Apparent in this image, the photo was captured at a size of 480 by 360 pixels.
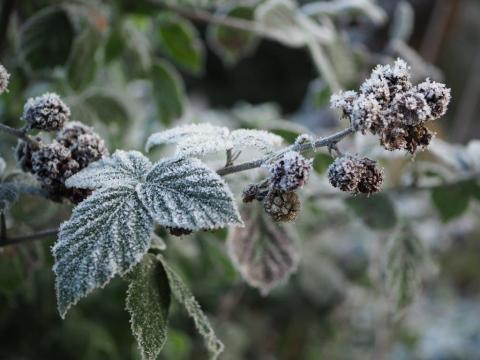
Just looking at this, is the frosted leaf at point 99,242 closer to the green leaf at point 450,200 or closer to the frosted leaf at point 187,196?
the frosted leaf at point 187,196

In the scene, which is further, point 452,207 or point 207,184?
point 452,207

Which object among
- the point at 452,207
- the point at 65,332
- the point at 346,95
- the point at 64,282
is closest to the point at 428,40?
the point at 452,207

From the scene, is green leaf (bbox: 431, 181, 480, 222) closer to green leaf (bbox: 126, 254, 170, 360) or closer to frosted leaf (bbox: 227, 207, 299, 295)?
frosted leaf (bbox: 227, 207, 299, 295)

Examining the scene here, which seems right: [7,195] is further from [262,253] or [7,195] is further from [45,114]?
[262,253]

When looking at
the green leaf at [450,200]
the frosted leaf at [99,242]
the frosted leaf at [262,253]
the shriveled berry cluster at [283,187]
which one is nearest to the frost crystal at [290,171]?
the shriveled berry cluster at [283,187]

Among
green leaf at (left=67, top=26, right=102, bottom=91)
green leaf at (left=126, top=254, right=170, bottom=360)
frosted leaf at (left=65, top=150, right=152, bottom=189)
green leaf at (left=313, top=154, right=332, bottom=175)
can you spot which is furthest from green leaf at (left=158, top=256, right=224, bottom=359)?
green leaf at (left=67, top=26, right=102, bottom=91)

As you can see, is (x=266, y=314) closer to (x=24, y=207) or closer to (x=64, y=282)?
(x=24, y=207)

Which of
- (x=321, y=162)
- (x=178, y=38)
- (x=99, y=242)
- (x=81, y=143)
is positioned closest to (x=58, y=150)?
A: (x=81, y=143)
